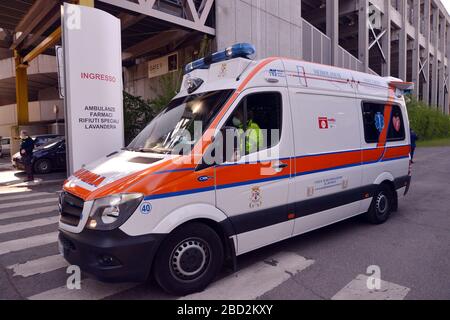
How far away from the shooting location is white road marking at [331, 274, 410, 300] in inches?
139

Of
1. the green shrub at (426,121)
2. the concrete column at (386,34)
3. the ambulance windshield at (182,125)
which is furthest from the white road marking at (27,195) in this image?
the concrete column at (386,34)

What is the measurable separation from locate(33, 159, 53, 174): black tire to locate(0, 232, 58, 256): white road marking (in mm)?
9124

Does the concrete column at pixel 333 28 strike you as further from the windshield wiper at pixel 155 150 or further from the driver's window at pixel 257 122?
the windshield wiper at pixel 155 150

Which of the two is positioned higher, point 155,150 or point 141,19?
point 141,19

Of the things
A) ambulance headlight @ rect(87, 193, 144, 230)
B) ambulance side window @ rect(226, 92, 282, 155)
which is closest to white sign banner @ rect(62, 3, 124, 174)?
ambulance side window @ rect(226, 92, 282, 155)

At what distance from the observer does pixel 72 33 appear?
7.88 metres

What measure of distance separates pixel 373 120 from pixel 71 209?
4830mm

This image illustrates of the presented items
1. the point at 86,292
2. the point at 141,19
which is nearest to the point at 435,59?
the point at 141,19

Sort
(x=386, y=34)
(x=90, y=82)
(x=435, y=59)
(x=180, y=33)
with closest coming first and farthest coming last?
(x=90, y=82) < (x=180, y=33) < (x=386, y=34) < (x=435, y=59)

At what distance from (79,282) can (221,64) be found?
10.2ft

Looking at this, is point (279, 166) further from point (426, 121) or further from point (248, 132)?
point (426, 121)

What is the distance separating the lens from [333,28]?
961 inches

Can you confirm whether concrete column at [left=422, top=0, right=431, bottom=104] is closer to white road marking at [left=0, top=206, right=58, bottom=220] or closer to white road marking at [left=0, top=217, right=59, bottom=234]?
white road marking at [left=0, top=206, right=58, bottom=220]
